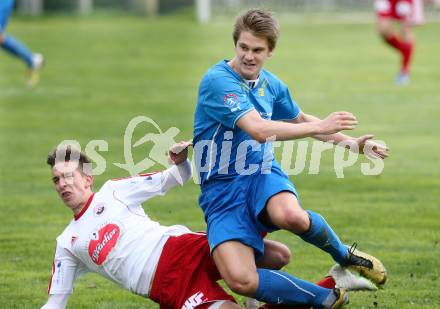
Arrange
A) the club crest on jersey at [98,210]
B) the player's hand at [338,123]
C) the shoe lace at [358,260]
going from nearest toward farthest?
1. the player's hand at [338,123]
2. the club crest on jersey at [98,210]
3. the shoe lace at [358,260]

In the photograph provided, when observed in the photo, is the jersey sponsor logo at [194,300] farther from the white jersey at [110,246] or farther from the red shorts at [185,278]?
the white jersey at [110,246]

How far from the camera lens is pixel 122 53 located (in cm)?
2455

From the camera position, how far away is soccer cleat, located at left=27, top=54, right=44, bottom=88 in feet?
62.9

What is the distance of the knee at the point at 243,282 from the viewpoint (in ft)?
19.2

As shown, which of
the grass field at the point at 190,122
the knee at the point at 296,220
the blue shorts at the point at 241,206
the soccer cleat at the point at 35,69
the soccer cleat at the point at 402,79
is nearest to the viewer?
the knee at the point at 296,220

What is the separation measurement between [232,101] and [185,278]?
100cm

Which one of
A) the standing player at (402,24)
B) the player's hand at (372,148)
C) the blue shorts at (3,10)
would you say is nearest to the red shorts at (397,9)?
the standing player at (402,24)

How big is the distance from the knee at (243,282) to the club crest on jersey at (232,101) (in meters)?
0.92

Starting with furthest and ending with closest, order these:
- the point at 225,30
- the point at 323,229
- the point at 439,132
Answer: the point at 225,30
the point at 439,132
the point at 323,229

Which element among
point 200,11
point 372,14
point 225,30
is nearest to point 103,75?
point 225,30

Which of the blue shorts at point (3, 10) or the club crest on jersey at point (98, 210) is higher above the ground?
the club crest on jersey at point (98, 210)

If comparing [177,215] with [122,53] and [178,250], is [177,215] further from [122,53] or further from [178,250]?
[122,53]

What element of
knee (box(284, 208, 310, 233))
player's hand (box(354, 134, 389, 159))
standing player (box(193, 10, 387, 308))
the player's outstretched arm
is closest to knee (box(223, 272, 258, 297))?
standing player (box(193, 10, 387, 308))

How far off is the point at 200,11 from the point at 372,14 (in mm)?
5187
